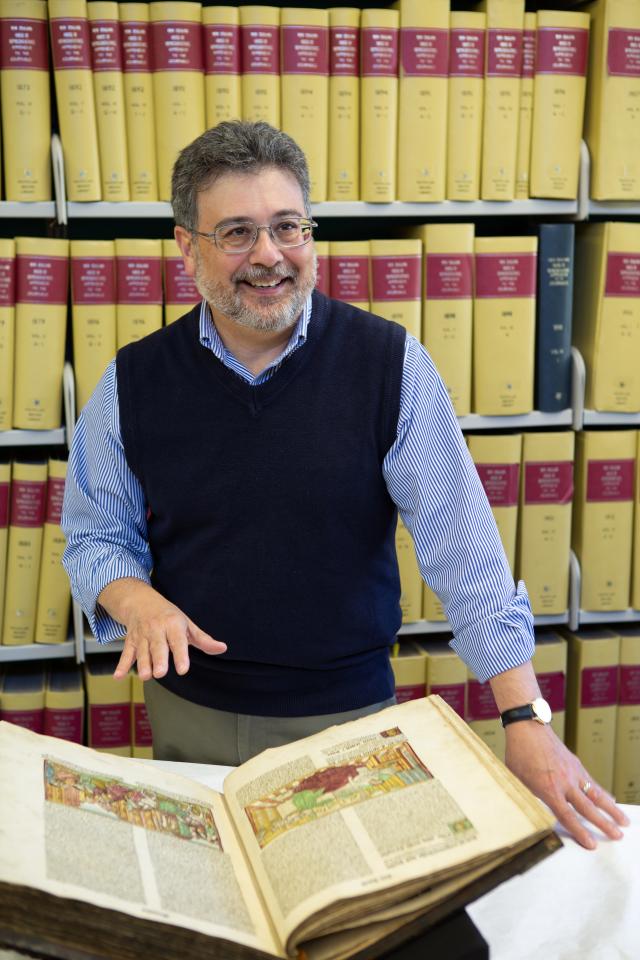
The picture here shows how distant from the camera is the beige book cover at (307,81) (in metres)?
1.84

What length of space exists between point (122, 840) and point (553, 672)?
1.56 m

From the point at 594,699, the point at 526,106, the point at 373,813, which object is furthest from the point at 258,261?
the point at 594,699

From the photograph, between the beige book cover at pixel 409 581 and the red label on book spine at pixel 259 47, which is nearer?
the red label on book spine at pixel 259 47

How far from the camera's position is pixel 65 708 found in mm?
2057

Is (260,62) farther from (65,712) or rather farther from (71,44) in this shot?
(65,712)

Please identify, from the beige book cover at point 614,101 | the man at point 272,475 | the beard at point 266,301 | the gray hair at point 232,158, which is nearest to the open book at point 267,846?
the man at point 272,475

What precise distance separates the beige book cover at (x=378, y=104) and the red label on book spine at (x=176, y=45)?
322mm

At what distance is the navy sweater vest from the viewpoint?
1293 millimetres

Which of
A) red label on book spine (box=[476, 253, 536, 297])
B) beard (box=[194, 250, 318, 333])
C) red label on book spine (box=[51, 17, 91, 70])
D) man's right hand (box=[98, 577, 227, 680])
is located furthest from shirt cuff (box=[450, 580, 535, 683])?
red label on book spine (box=[51, 17, 91, 70])

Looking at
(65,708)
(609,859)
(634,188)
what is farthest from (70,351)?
(609,859)

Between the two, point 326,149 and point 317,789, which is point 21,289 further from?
point 317,789

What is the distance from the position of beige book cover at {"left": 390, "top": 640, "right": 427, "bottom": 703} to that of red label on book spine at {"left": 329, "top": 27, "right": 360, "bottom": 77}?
1220 millimetres

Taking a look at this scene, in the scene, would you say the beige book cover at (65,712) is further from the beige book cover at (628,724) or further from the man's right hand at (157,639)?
the beige book cover at (628,724)

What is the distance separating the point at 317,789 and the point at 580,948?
253 millimetres
